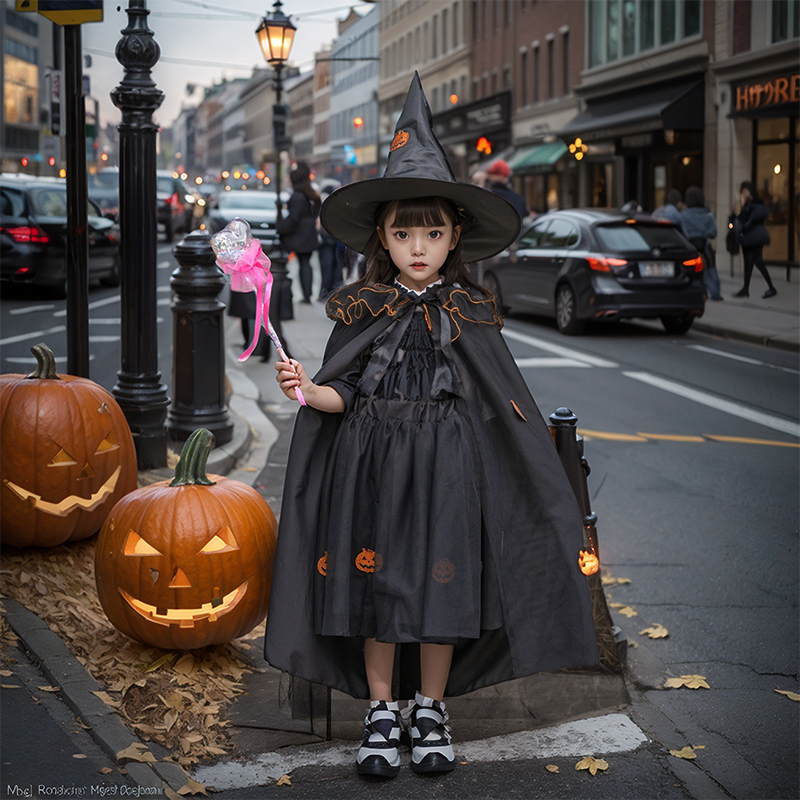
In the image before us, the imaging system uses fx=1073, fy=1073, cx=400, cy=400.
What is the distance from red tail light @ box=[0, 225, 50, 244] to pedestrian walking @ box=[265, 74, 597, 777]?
10.8 ft

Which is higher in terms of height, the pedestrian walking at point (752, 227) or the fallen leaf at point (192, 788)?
the pedestrian walking at point (752, 227)

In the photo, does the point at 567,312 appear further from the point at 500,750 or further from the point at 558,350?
the point at 500,750

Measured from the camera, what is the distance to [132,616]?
11.9 feet

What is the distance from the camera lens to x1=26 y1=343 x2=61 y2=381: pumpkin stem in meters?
4.36

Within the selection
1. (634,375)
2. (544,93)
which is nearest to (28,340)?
(634,375)

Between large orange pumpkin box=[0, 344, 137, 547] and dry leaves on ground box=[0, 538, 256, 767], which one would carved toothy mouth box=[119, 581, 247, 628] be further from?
large orange pumpkin box=[0, 344, 137, 547]

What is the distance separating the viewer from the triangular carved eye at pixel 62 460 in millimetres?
4258

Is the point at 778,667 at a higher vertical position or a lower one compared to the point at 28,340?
lower

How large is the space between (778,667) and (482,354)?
194cm

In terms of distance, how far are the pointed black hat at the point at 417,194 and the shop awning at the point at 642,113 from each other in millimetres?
24225

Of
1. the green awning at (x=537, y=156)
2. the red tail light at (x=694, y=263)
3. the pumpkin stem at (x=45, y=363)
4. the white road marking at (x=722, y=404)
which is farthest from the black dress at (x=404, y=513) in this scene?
the green awning at (x=537, y=156)

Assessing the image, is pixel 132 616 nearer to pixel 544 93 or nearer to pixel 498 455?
pixel 498 455

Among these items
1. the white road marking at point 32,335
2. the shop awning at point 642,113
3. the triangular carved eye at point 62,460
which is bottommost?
the triangular carved eye at point 62,460

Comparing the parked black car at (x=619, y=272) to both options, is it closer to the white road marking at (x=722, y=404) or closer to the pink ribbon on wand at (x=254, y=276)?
the white road marking at (x=722, y=404)
